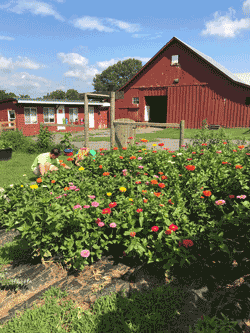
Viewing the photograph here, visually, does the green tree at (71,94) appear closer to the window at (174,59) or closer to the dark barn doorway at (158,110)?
the dark barn doorway at (158,110)

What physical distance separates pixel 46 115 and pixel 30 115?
156cm

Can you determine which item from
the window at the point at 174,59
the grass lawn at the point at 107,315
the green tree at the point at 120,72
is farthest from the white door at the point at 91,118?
the green tree at the point at 120,72

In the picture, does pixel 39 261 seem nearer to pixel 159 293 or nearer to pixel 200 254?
pixel 159 293

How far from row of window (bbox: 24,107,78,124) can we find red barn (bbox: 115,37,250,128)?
19.3 ft

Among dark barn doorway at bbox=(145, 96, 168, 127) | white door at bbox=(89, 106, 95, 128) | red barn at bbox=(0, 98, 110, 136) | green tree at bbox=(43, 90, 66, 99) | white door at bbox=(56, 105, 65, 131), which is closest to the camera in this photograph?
red barn at bbox=(0, 98, 110, 136)

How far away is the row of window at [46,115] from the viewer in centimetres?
2242

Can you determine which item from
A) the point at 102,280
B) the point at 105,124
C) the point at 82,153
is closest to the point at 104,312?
the point at 102,280

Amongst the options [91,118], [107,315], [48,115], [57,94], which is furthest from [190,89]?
[57,94]

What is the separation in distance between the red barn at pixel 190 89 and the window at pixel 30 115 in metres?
8.88

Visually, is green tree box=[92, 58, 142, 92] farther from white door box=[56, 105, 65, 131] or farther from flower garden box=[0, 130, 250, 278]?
flower garden box=[0, 130, 250, 278]

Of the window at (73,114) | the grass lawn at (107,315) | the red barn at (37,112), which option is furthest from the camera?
the window at (73,114)

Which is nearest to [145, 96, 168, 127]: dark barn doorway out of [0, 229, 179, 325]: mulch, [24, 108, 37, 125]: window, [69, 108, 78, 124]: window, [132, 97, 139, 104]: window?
[132, 97, 139, 104]: window

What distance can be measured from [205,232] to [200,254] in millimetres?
258

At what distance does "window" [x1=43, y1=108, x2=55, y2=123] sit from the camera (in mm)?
23491
